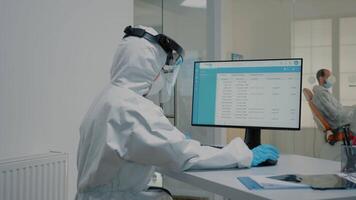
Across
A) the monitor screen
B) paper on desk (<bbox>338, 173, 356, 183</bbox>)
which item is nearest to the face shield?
the monitor screen

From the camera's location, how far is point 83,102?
2.26m

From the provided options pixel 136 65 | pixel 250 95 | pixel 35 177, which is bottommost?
pixel 35 177

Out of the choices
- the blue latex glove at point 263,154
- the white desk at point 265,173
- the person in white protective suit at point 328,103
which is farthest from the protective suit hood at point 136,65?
the person in white protective suit at point 328,103

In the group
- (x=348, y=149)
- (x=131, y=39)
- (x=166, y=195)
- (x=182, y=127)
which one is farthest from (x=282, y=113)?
(x=182, y=127)

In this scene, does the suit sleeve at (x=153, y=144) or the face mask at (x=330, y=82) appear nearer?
the suit sleeve at (x=153, y=144)

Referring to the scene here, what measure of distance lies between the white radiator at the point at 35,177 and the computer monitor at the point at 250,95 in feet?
2.39

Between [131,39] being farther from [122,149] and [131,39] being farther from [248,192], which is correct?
[248,192]

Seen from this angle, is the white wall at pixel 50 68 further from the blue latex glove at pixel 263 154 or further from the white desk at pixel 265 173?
the blue latex glove at pixel 263 154

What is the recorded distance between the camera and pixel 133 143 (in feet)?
3.96

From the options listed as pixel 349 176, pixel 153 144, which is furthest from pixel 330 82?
pixel 153 144

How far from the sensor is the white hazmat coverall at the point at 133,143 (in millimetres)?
1214

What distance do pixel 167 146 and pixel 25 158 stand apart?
2.89ft

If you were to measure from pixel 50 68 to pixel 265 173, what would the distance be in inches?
50.5

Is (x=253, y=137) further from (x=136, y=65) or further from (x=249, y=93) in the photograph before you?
(x=136, y=65)
